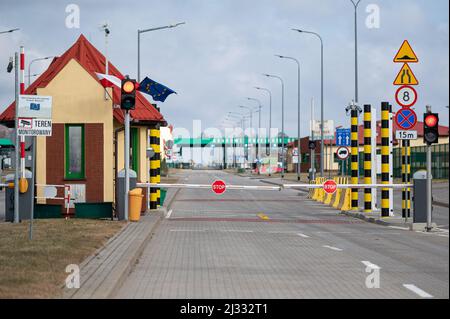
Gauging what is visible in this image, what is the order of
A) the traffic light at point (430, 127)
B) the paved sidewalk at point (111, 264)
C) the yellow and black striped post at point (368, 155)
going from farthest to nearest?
1. the yellow and black striped post at point (368, 155)
2. the traffic light at point (430, 127)
3. the paved sidewalk at point (111, 264)

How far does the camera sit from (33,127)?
1680 centimetres

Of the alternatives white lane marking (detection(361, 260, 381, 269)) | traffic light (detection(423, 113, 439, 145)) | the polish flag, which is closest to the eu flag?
the polish flag

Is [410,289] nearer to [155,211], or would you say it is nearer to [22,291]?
[22,291]

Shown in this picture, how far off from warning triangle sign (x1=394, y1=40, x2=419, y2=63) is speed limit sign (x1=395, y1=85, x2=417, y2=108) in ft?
3.47

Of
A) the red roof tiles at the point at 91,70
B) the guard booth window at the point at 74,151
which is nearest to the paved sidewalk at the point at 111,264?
the guard booth window at the point at 74,151

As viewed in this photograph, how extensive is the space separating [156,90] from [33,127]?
11.8 m

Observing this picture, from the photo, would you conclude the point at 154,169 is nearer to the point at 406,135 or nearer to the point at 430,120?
the point at 406,135

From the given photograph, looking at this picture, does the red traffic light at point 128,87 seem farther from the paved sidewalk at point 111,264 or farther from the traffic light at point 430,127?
the traffic light at point 430,127

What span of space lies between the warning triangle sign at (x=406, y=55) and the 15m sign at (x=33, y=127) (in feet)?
30.2

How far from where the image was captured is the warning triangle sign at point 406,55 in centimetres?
2069

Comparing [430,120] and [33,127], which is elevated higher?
[430,120]

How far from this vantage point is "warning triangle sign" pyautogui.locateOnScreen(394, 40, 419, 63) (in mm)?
20688

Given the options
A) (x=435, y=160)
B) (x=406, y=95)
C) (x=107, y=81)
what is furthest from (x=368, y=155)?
(x=435, y=160)
